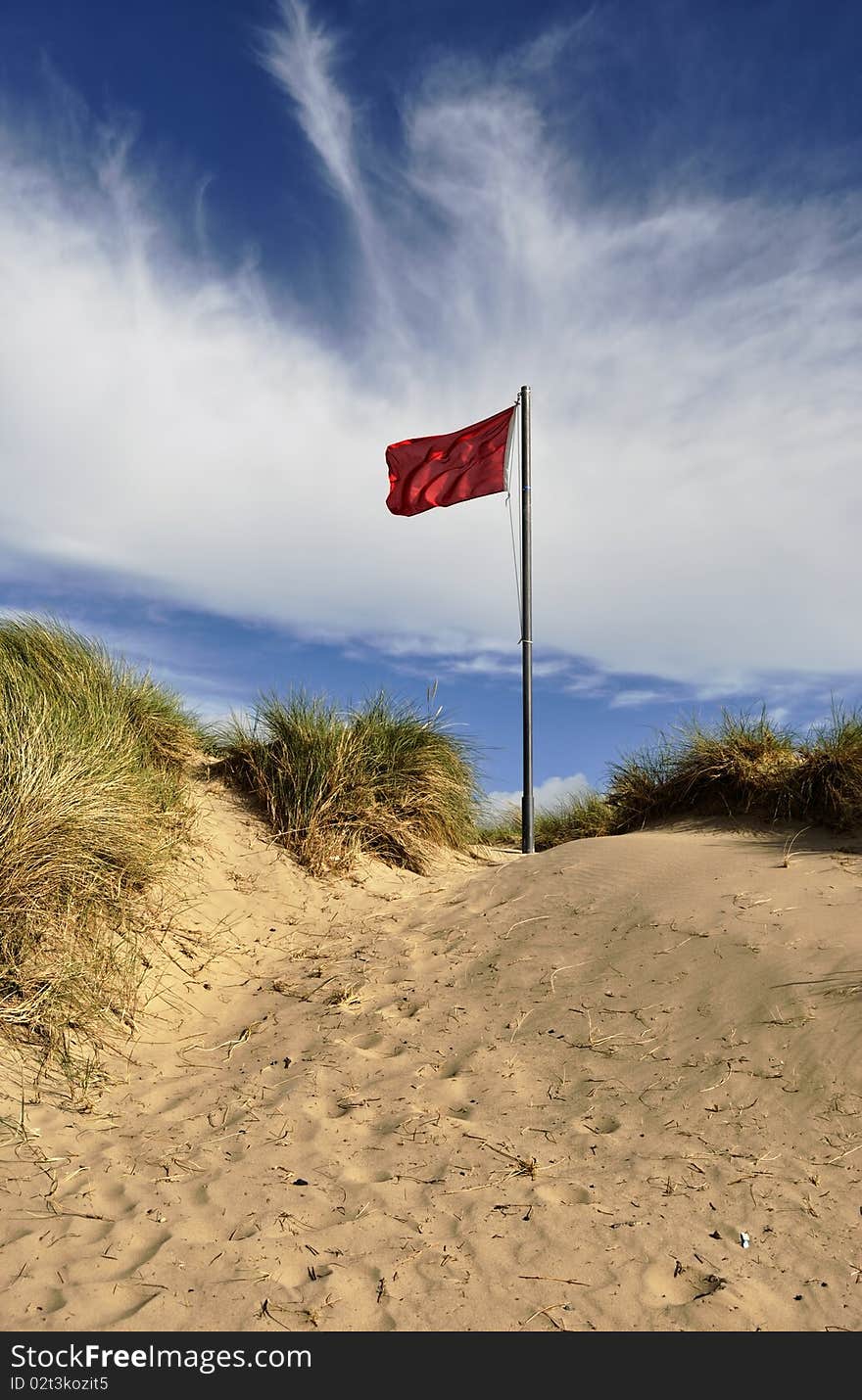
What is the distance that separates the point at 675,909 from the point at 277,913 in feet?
9.92

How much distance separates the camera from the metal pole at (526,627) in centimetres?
935

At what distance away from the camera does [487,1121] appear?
166 inches

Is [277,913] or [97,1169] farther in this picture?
[277,913]

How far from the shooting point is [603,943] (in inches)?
228

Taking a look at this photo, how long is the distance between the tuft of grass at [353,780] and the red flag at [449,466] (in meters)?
3.14

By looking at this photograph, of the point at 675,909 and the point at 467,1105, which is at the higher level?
the point at 675,909

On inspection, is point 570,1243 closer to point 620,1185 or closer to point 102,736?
point 620,1185

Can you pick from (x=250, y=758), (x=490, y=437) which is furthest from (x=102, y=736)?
(x=490, y=437)

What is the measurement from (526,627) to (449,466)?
7.67 ft

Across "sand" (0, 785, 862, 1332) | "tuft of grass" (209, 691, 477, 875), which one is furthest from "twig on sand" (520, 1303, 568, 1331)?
"tuft of grass" (209, 691, 477, 875)

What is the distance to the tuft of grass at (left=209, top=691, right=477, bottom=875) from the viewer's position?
8047 millimetres
